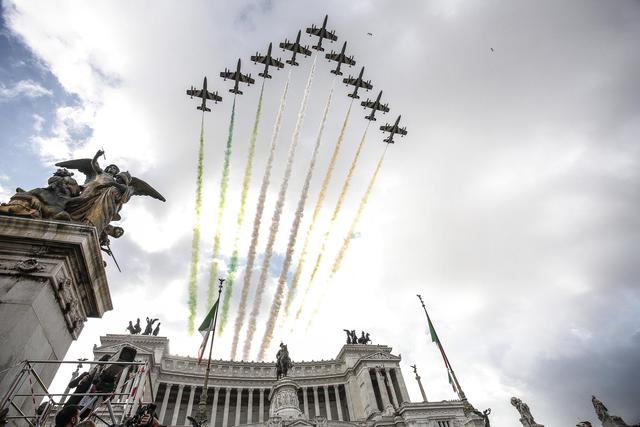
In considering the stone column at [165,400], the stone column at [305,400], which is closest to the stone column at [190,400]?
the stone column at [165,400]

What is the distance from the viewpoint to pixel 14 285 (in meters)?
5.63

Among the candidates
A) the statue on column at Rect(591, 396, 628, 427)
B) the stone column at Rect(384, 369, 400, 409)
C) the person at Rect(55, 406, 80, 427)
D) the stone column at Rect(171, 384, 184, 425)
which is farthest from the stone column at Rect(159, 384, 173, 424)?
the person at Rect(55, 406, 80, 427)

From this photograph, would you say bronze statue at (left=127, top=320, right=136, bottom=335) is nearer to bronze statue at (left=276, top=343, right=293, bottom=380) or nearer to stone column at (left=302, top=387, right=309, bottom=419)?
stone column at (left=302, top=387, right=309, bottom=419)

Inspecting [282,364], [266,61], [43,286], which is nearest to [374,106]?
[266,61]

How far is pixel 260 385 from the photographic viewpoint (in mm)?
50969

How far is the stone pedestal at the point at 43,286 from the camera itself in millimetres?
5273

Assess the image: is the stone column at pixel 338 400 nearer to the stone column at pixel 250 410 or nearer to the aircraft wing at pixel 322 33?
the stone column at pixel 250 410

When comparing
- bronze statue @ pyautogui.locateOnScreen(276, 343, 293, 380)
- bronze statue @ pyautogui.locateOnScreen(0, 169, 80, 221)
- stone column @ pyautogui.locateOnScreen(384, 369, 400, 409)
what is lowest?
bronze statue @ pyautogui.locateOnScreen(0, 169, 80, 221)

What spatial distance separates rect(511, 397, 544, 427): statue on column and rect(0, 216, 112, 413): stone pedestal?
112 feet

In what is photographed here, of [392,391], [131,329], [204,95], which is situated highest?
[204,95]

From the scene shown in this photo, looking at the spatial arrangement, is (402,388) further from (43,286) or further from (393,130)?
(43,286)

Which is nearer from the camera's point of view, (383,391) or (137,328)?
(383,391)

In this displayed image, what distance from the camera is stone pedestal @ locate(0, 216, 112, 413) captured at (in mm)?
5273

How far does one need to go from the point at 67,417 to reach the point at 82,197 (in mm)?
4483
